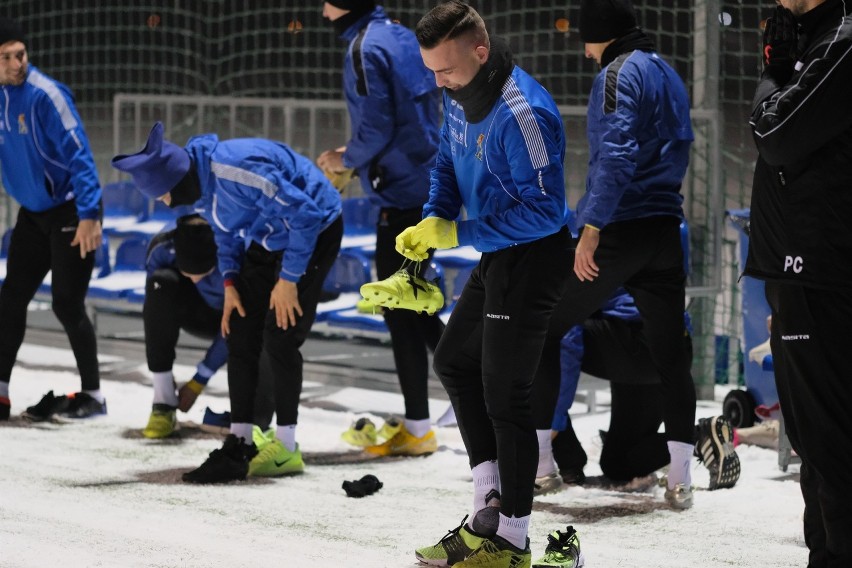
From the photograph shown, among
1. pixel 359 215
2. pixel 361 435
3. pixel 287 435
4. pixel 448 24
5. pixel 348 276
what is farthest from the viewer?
pixel 359 215

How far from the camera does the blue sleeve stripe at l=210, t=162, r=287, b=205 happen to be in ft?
14.5

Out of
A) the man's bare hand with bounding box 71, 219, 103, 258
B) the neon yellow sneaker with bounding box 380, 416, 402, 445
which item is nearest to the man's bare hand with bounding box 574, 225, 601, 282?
the neon yellow sneaker with bounding box 380, 416, 402, 445

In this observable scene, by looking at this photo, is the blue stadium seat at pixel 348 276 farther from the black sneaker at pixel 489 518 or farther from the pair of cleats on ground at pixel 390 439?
the black sneaker at pixel 489 518

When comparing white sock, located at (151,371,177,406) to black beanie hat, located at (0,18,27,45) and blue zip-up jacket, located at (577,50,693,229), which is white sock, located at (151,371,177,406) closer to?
black beanie hat, located at (0,18,27,45)

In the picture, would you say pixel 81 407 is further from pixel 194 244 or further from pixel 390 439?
pixel 390 439

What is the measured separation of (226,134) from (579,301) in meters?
5.40

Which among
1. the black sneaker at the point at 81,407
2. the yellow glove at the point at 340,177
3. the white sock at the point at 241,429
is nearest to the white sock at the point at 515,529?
the white sock at the point at 241,429

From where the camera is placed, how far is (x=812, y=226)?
266 centimetres

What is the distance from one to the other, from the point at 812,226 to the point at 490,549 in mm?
1139

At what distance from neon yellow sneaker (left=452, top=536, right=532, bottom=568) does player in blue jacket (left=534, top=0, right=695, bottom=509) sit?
107cm

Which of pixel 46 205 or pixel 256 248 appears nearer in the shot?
pixel 256 248

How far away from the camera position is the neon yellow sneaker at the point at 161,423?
17.3 feet

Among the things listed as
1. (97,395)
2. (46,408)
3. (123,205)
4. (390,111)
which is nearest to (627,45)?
(390,111)

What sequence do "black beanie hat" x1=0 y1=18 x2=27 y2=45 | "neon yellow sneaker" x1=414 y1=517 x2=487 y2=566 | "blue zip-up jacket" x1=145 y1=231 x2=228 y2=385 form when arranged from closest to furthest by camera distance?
"neon yellow sneaker" x1=414 y1=517 x2=487 y2=566 → "blue zip-up jacket" x1=145 y1=231 x2=228 y2=385 → "black beanie hat" x1=0 y1=18 x2=27 y2=45
